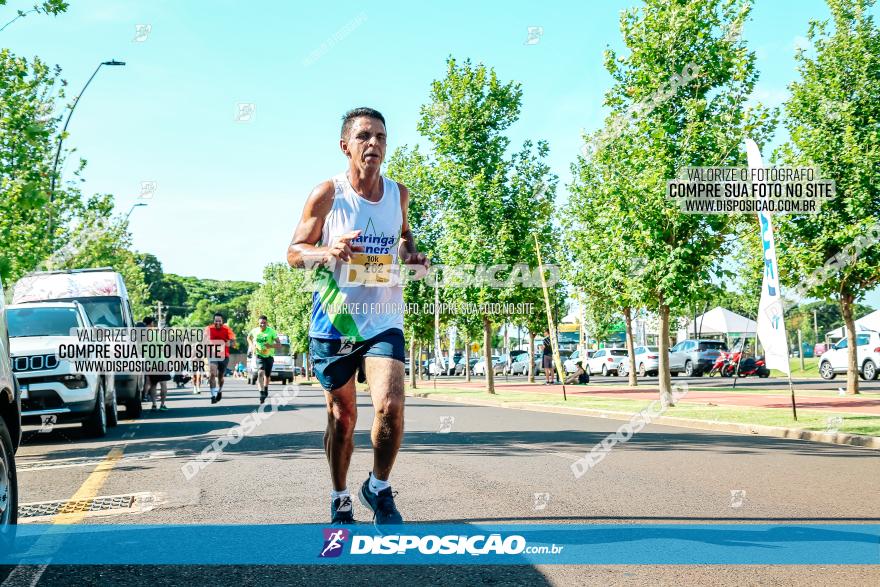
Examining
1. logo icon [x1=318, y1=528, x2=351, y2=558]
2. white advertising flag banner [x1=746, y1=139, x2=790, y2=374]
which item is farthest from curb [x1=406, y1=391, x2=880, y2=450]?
logo icon [x1=318, y1=528, x2=351, y2=558]

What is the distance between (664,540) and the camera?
16.8 ft

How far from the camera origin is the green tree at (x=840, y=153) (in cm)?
2072

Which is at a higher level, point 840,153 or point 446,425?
point 840,153

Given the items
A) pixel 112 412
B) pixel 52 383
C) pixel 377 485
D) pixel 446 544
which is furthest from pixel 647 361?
pixel 377 485

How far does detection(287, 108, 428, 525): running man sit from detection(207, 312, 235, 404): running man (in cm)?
1538

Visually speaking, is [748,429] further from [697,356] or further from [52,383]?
[697,356]

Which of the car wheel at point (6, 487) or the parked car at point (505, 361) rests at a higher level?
the parked car at point (505, 361)

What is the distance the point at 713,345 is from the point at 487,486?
3991 cm

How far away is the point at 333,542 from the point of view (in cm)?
471

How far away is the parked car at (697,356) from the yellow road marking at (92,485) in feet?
122

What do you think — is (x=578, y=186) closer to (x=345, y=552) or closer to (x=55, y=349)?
(x=55, y=349)

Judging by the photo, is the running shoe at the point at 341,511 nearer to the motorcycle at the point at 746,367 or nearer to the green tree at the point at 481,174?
the green tree at the point at 481,174

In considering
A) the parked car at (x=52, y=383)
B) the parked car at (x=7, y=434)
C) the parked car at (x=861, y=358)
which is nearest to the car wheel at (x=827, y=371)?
the parked car at (x=861, y=358)

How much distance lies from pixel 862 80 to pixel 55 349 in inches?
741
